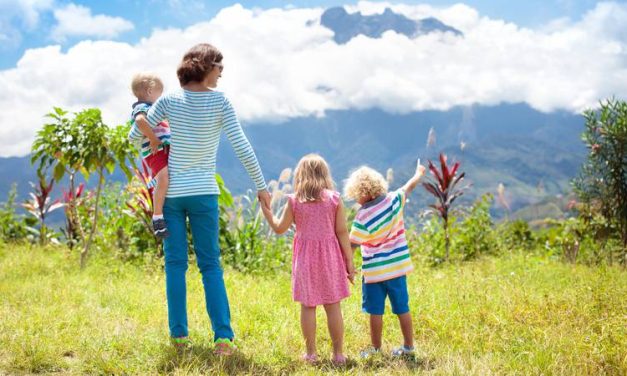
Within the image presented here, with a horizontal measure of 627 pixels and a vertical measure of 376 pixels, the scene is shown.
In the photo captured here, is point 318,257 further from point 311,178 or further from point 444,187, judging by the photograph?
point 444,187

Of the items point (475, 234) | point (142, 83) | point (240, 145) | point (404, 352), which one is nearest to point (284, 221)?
point (240, 145)

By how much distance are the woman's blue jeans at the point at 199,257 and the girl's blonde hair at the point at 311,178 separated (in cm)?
55

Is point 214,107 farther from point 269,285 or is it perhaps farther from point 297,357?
point 269,285

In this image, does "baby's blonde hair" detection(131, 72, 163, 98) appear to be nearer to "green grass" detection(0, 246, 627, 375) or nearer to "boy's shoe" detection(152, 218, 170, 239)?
"boy's shoe" detection(152, 218, 170, 239)

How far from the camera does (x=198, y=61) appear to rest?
3.42 metres

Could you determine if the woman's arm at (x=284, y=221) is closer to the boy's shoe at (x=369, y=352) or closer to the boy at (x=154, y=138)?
the boy at (x=154, y=138)

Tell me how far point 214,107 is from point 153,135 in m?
0.43

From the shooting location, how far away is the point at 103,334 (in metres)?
3.83

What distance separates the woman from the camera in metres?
3.44

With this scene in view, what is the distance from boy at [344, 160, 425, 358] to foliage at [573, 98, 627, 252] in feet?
18.4

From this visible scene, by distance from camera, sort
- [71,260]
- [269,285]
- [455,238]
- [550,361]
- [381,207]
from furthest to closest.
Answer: [455,238] → [71,260] → [269,285] → [381,207] → [550,361]

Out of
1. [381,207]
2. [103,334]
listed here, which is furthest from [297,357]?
[103,334]

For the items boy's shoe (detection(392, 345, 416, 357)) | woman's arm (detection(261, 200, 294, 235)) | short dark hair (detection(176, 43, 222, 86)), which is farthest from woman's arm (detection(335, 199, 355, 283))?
short dark hair (detection(176, 43, 222, 86))

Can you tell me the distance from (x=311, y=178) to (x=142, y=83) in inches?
50.6
